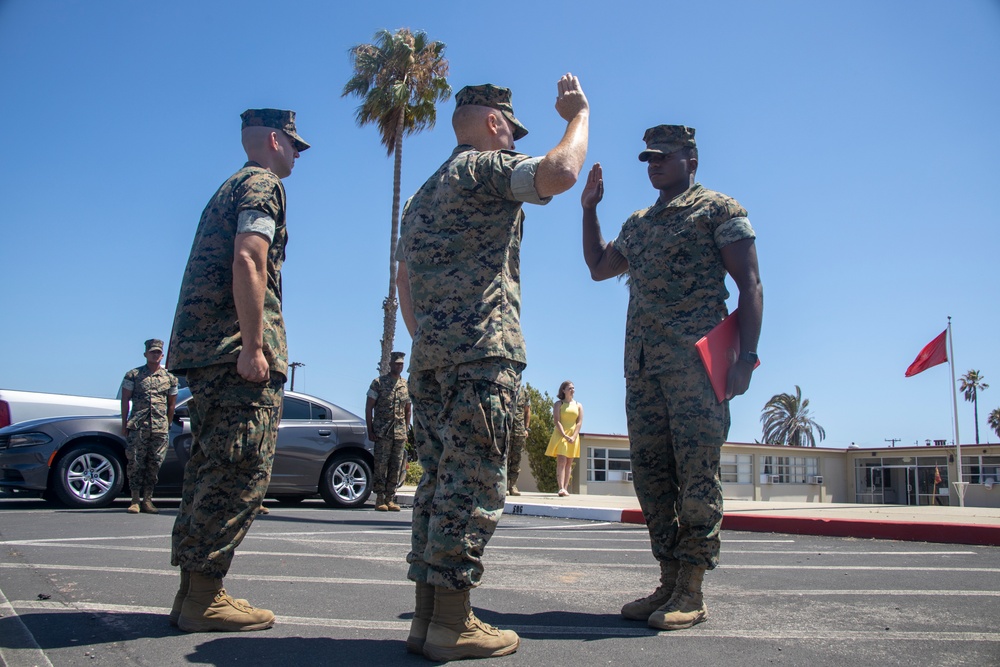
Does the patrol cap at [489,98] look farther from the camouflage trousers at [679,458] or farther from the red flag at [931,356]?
the red flag at [931,356]

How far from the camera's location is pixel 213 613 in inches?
125

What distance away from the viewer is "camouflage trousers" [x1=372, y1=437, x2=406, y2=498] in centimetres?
1062

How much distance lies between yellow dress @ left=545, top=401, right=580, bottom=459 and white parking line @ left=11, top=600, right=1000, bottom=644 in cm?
1086

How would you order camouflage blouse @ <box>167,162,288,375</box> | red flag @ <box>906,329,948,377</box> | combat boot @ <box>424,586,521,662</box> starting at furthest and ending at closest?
red flag @ <box>906,329,948,377</box> < camouflage blouse @ <box>167,162,288,375</box> < combat boot @ <box>424,586,521,662</box>

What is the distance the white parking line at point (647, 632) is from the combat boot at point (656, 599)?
0.72 feet

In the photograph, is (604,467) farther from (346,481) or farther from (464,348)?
(464,348)

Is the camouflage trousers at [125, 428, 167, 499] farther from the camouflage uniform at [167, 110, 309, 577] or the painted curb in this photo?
the camouflage uniform at [167, 110, 309, 577]

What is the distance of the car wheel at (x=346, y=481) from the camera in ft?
36.3

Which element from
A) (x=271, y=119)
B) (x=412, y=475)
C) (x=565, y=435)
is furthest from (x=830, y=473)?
(x=271, y=119)

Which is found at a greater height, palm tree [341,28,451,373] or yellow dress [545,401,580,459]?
palm tree [341,28,451,373]

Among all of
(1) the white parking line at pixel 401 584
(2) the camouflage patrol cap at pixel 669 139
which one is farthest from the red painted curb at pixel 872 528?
(2) the camouflage patrol cap at pixel 669 139

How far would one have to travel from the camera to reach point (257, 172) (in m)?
3.62

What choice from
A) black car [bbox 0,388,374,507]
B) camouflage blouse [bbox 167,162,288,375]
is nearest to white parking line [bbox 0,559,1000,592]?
camouflage blouse [bbox 167,162,288,375]

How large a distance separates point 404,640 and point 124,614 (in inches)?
47.3
